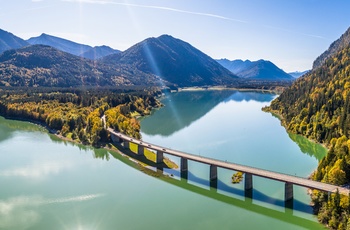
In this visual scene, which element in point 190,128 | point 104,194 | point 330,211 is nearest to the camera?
point 330,211

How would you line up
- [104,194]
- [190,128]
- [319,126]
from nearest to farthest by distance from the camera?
[104,194] < [319,126] < [190,128]

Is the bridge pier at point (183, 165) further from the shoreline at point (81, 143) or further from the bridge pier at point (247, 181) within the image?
the bridge pier at point (247, 181)

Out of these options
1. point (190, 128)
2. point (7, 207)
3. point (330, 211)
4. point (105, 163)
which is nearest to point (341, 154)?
point (330, 211)

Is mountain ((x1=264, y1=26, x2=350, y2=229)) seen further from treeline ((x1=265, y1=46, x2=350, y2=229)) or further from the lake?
the lake

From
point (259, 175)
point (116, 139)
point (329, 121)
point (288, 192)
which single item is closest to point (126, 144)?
point (116, 139)

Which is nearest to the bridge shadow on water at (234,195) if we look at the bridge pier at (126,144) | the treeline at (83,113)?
the bridge pier at (126,144)

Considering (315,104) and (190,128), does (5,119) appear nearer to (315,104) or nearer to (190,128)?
(190,128)
